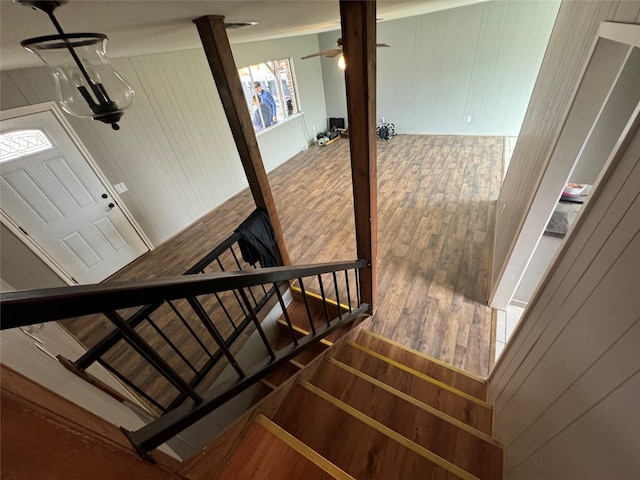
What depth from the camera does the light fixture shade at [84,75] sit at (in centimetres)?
96

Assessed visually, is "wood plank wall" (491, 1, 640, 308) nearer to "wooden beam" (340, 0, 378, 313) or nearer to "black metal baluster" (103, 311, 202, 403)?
"wooden beam" (340, 0, 378, 313)

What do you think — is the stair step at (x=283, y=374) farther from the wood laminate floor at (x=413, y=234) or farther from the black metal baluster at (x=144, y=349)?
the black metal baluster at (x=144, y=349)

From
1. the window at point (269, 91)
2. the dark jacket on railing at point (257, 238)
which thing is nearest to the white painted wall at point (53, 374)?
the dark jacket on railing at point (257, 238)

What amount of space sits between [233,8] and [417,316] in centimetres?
267

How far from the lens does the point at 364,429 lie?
1395 mm

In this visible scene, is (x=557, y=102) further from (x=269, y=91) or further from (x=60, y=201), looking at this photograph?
(x=269, y=91)

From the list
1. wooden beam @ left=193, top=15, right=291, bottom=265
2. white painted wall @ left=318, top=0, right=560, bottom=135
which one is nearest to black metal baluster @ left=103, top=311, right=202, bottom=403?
wooden beam @ left=193, top=15, right=291, bottom=265

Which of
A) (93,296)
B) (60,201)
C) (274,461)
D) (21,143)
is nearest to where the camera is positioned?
(93,296)

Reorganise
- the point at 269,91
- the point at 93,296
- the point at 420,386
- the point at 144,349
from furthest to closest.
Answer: the point at 269,91, the point at 420,386, the point at 144,349, the point at 93,296

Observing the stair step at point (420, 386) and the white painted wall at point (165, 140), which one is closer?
the stair step at point (420, 386)

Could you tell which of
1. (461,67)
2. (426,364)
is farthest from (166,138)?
(461,67)

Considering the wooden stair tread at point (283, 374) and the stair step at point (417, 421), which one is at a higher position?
the stair step at point (417, 421)

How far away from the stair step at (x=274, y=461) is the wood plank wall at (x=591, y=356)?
2.39 ft

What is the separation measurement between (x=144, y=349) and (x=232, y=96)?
1.59m
